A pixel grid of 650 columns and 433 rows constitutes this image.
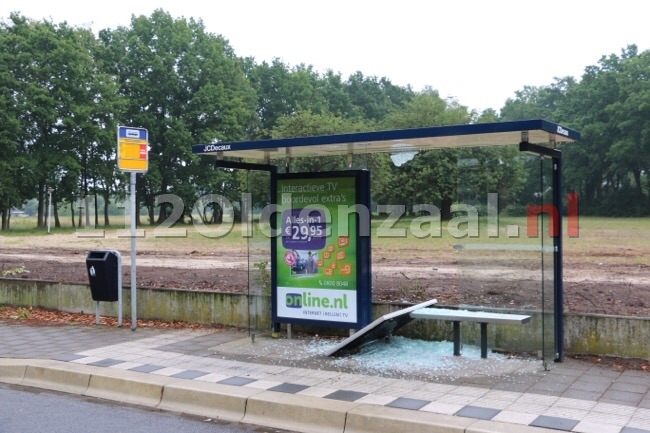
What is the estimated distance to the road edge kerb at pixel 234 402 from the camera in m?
5.54

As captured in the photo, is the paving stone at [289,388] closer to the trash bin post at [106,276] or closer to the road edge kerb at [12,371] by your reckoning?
the road edge kerb at [12,371]

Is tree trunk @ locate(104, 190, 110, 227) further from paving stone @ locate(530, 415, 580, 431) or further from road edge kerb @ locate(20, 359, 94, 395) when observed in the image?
paving stone @ locate(530, 415, 580, 431)

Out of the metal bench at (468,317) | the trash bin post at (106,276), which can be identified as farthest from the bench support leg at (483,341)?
the trash bin post at (106,276)

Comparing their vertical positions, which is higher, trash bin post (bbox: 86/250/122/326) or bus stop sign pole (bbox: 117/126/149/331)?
bus stop sign pole (bbox: 117/126/149/331)

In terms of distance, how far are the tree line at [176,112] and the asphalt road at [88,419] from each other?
3010 cm

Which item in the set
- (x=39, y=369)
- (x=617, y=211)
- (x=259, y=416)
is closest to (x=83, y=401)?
(x=39, y=369)

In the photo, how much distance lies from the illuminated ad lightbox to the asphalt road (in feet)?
9.47

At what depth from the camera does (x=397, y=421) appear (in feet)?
18.3

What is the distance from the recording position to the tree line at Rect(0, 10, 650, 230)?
52.9m

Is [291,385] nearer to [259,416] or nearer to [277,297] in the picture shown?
[259,416]

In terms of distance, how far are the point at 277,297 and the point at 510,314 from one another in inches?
125

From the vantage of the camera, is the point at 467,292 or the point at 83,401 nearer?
the point at 83,401

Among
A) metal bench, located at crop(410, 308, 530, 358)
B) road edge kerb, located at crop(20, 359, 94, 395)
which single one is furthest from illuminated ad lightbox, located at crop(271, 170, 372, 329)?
road edge kerb, located at crop(20, 359, 94, 395)

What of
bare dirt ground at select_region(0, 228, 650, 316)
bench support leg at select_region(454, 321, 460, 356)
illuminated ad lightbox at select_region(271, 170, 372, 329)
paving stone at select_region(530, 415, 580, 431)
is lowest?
paving stone at select_region(530, 415, 580, 431)
